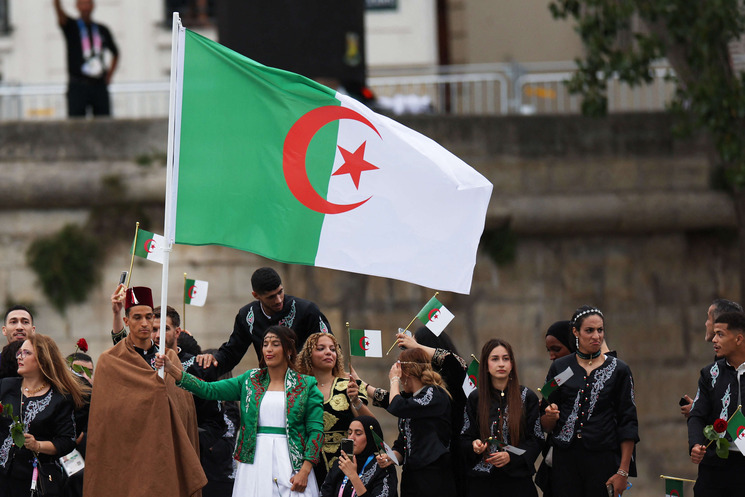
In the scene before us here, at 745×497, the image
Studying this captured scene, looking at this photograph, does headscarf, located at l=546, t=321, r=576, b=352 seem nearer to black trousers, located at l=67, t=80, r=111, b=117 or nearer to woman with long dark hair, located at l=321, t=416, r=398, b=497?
woman with long dark hair, located at l=321, t=416, r=398, b=497

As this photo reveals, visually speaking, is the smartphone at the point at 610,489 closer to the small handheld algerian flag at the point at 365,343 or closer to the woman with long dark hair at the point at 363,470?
the woman with long dark hair at the point at 363,470

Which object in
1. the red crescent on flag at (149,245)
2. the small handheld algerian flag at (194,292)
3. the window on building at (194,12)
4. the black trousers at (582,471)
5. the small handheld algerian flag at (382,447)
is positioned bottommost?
the black trousers at (582,471)

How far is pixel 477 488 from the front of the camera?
9.43 m

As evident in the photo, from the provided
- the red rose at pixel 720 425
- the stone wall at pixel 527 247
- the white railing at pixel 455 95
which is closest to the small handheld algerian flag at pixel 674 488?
the red rose at pixel 720 425

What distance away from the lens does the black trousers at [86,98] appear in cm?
1480

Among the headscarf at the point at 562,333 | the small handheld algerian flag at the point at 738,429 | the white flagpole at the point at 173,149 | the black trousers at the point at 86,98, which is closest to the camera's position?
the white flagpole at the point at 173,149

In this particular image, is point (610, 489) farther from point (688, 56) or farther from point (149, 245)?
point (688, 56)

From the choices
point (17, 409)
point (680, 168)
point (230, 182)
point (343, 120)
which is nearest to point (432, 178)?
point (343, 120)

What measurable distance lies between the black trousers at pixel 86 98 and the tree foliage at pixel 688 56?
492cm

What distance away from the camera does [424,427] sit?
31.1 ft

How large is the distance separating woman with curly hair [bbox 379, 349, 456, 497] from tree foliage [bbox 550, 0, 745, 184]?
5283 millimetres

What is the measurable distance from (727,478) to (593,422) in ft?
3.15

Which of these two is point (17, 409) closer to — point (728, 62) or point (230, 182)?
point (230, 182)

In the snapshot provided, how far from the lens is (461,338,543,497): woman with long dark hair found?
9281mm
